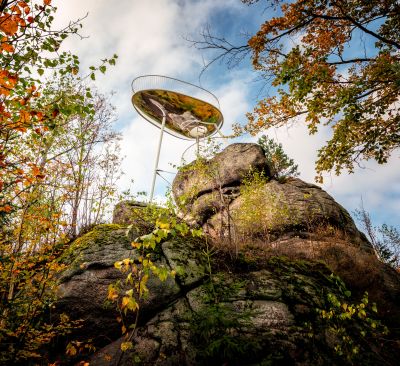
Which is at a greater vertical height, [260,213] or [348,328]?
[260,213]

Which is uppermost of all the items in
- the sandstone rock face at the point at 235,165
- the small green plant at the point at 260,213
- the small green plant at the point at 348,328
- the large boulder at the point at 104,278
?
the sandstone rock face at the point at 235,165

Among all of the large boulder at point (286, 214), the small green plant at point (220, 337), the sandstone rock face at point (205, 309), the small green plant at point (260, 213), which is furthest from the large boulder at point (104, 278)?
the large boulder at point (286, 214)

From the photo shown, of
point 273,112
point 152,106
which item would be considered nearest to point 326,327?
point 273,112

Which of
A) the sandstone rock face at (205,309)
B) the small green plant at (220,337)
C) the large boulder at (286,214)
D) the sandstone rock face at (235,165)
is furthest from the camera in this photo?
the sandstone rock face at (235,165)

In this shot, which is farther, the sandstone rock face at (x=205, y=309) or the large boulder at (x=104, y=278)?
the large boulder at (x=104, y=278)

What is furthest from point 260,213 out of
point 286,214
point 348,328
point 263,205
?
point 348,328

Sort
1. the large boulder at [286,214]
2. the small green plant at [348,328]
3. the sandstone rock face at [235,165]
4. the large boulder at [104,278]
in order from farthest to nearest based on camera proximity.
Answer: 1. the sandstone rock face at [235,165]
2. the large boulder at [286,214]
3. the large boulder at [104,278]
4. the small green plant at [348,328]

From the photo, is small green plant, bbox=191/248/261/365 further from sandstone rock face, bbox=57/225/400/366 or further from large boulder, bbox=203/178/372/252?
large boulder, bbox=203/178/372/252

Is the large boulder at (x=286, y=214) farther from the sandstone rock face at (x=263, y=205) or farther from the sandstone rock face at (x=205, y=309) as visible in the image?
the sandstone rock face at (x=205, y=309)

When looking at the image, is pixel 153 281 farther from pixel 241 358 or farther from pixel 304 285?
pixel 304 285

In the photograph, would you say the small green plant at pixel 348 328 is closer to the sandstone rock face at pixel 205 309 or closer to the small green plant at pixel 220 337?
the sandstone rock face at pixel 205 309

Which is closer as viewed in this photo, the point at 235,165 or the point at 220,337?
the point at 220,337

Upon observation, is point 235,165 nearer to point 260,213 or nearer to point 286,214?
point 286,214

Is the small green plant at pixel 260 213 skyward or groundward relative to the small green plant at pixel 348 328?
skyward
